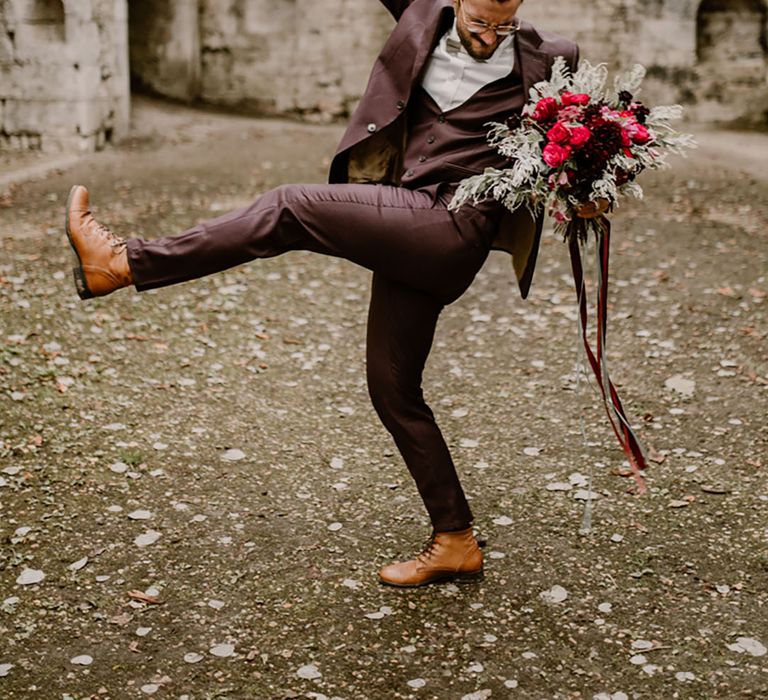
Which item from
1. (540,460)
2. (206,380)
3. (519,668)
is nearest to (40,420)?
(206,380)

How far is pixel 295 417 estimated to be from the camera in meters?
5.97

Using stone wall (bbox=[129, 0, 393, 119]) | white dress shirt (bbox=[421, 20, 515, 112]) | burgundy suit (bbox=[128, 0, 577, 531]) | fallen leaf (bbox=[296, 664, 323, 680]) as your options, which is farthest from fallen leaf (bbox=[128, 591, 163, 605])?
stone wall (bbox=[129, 0, 393, 119])

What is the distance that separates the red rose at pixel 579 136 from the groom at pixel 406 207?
24 cm

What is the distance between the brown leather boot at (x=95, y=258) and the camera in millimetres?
3541

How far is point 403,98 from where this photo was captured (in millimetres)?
3658

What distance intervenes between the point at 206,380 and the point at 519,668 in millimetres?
3244

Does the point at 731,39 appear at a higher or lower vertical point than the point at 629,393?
higher

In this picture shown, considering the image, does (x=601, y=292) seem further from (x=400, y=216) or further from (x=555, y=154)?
(x=400, y=216)

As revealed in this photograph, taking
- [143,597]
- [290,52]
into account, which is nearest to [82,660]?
[143,597]

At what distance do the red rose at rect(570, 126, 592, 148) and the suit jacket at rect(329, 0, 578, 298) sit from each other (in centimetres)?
31

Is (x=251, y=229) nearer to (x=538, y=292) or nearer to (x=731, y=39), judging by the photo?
(x=538, y=292)

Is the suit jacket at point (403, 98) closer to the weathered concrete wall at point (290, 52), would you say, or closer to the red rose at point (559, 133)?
the red rose at point (559, 133)

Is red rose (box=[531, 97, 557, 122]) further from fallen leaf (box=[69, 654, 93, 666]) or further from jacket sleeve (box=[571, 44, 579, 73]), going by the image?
fallen leaf (box=[69, 654, 93, 666])

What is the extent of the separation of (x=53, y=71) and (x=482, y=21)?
28.8 ft
